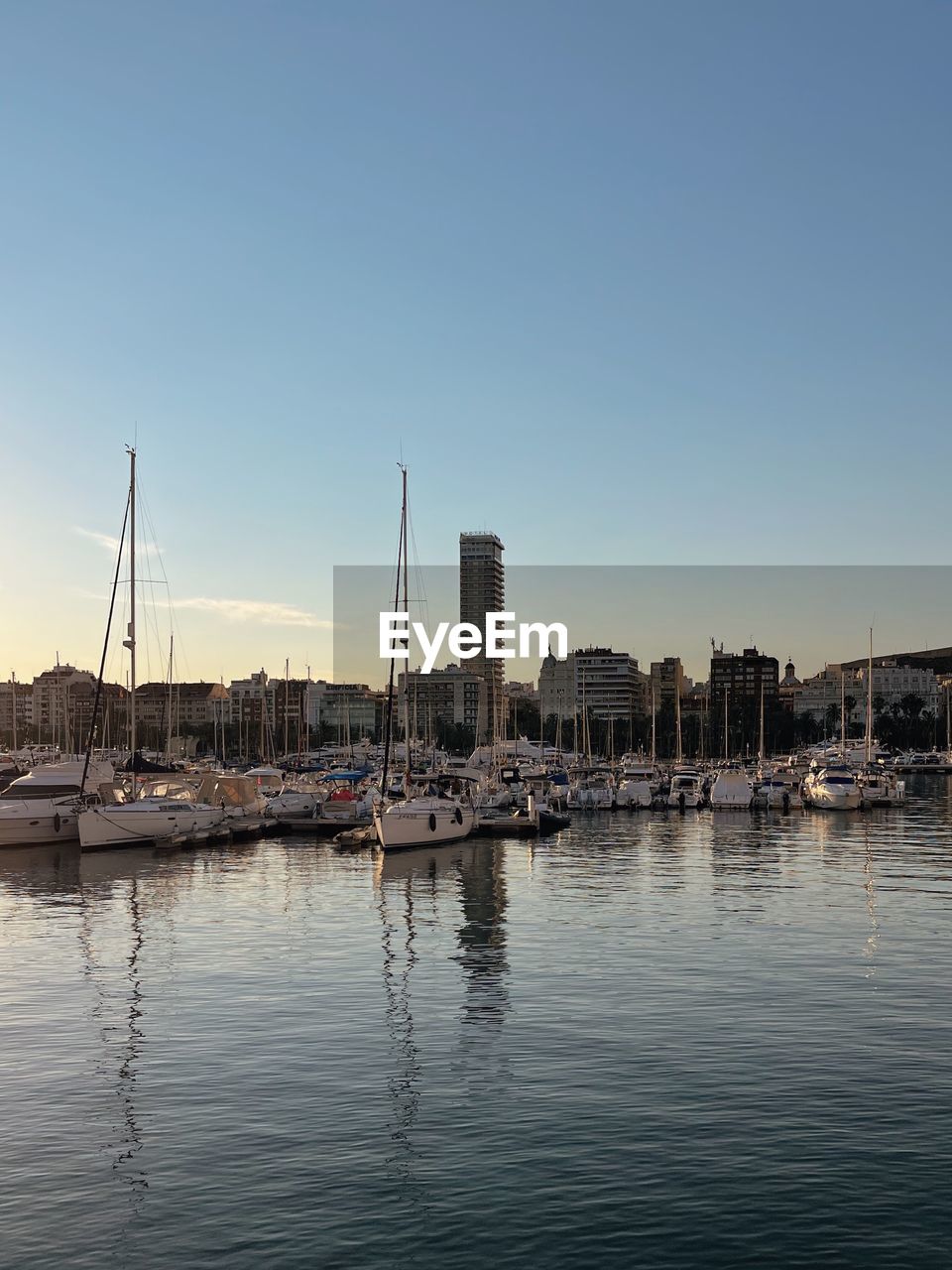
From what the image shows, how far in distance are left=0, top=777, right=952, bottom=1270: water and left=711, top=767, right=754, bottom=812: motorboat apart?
57.9 meters

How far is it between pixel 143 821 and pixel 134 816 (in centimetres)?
64

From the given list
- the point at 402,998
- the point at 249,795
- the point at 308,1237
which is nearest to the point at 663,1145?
the point at 308,1237

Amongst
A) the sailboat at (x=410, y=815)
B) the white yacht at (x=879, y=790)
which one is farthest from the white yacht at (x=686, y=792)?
the sailboat at (x=410, y=815)

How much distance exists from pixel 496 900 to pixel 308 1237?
118 ft

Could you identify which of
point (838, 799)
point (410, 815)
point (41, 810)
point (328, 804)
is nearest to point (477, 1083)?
point (410, 815)

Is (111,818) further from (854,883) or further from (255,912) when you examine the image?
(854,883)

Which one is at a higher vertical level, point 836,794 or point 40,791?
point 40,791

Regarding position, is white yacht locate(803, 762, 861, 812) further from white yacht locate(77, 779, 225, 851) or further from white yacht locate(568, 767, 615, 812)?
white yacht locate(77, 779, 225, 851)

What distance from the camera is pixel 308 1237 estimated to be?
1784 centimetres

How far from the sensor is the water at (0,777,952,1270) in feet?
59.7

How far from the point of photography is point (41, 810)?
7925 cm

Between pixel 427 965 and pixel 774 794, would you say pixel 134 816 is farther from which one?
pixel 774 794

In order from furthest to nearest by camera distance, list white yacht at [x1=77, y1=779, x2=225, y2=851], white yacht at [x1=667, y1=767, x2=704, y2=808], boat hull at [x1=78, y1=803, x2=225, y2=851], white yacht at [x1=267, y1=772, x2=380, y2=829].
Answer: white yacht at [x1=667, y1=767, x2=704, y2=808] < white yacht at [x1=267, y1=772, x2=380, y2=829] < white yacht at [x1=77, y1=779, x2=225, y2=851] < boat hull at [x1=78, y1=803, x2=225, y2=851]

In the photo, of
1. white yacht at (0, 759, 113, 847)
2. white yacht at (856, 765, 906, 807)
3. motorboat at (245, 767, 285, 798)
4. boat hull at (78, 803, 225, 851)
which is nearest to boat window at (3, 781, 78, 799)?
white yacht at (0, 759, 113, 847)
